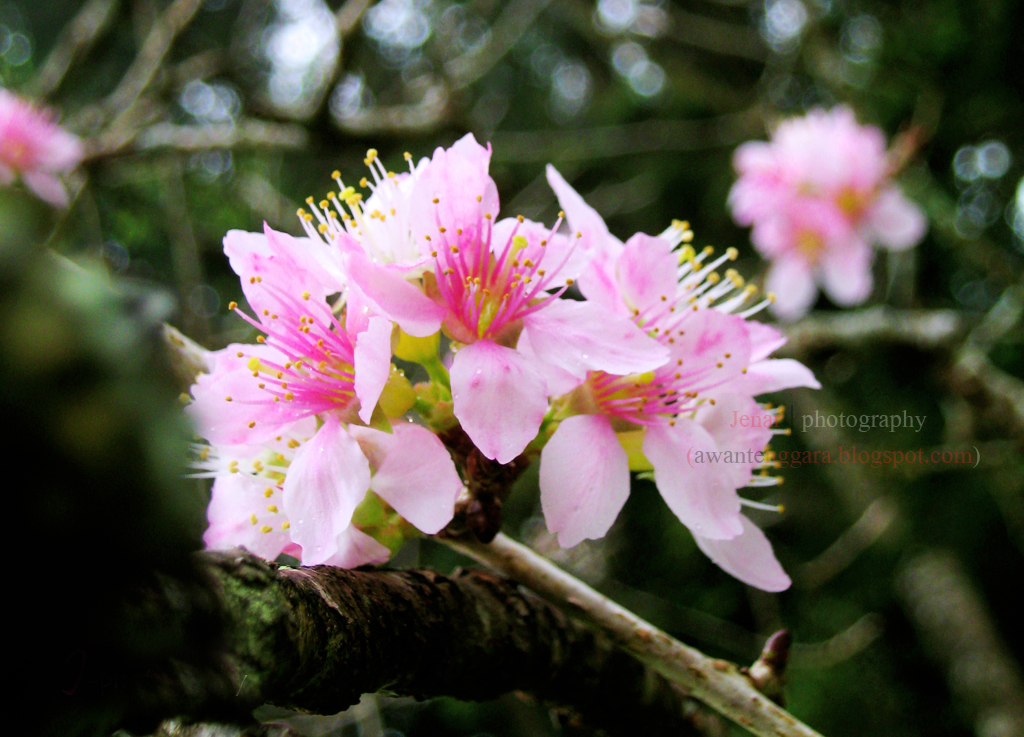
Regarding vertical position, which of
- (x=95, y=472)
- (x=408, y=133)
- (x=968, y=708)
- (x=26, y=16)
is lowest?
(x=968, y=708)

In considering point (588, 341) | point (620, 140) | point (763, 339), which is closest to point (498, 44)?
point (620, 140)

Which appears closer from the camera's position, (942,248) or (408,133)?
(408,133)

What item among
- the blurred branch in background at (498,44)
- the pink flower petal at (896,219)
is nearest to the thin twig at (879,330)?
the pink flower petal at (896,219)

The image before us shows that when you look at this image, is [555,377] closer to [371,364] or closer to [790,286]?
[371,364]

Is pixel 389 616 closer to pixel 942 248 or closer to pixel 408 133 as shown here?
pixel 408 133

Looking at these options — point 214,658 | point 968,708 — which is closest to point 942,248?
point 968,708

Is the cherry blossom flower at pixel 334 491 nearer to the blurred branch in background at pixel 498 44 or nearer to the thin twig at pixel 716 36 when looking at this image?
the blurred branch in background at pixel 498 44

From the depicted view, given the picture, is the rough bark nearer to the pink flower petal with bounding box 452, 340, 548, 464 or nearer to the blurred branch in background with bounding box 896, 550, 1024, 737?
the pink flower petal with bounding box 452, 340, 548, 464
